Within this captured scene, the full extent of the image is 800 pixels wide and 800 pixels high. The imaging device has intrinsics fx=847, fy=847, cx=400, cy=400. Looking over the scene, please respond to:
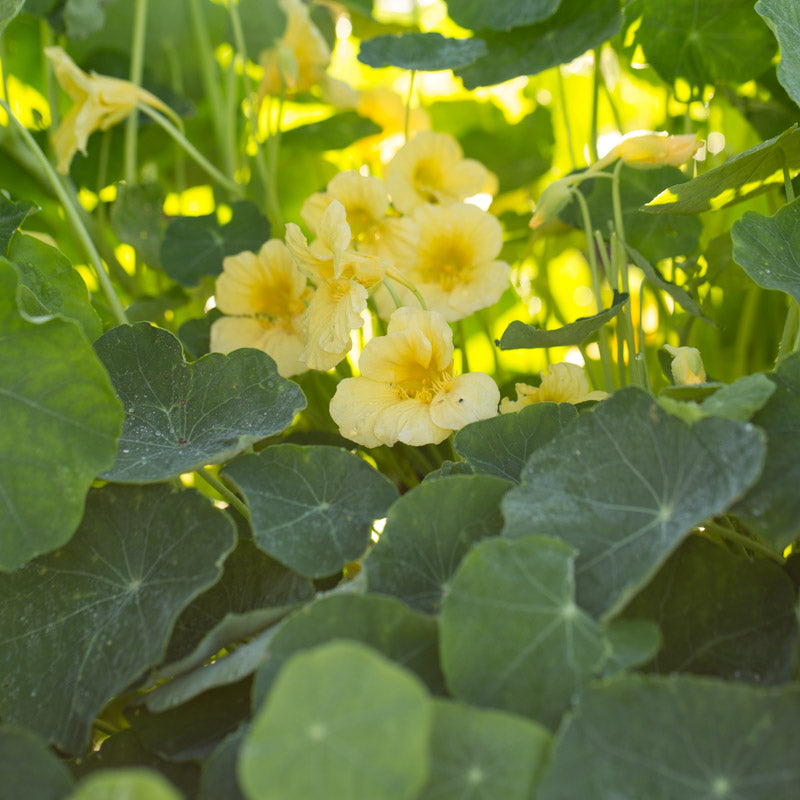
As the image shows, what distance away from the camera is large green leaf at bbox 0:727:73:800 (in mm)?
476

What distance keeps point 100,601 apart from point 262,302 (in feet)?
1.20

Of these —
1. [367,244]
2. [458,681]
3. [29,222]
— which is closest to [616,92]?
[367,244]

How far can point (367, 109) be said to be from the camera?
3.72ft

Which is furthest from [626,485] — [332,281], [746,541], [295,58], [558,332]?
[295,58]

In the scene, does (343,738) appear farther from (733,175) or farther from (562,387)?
(733,175)

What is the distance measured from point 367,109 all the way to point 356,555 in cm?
72

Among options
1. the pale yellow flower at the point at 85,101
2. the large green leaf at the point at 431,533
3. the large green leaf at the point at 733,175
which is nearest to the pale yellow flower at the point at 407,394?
the large green leaf at the point at 431,533

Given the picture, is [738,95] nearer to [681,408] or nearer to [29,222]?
[681,408]

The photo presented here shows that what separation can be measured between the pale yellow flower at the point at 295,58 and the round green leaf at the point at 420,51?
7 centimetres

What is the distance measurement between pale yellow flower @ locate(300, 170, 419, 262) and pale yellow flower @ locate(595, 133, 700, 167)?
205 mm

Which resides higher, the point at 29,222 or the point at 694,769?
the point at 29,222

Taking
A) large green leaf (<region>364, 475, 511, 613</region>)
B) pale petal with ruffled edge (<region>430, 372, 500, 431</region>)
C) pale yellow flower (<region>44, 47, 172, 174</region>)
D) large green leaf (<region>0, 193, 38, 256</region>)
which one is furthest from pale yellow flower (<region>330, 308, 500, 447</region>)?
pale yellow flower (<region>44, 47, 172, 174</region>)

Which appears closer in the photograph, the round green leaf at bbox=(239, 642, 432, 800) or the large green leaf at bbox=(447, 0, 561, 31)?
the round green leaf at bbox=(239, 642, 432, 800)

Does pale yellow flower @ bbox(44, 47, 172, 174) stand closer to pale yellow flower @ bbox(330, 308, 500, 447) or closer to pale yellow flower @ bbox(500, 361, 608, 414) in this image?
pale yellow flower @ bbox(330, 308, 500, 447)
